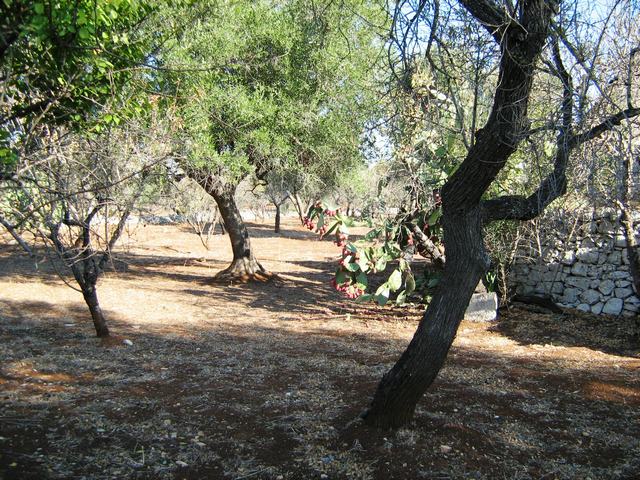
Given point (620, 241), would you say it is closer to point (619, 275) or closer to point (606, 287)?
point (619, 275)

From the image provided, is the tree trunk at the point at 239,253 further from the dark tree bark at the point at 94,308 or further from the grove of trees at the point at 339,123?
the dark tree bark at the point at 94,308

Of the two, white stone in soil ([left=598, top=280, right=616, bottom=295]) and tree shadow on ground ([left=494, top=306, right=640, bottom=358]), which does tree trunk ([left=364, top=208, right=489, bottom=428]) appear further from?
white stone in soil ([left=598, top=280, right=616, bottom=295])

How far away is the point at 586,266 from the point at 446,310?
6398mm

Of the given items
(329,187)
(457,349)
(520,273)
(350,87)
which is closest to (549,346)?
(457,349)

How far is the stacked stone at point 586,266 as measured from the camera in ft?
27.9

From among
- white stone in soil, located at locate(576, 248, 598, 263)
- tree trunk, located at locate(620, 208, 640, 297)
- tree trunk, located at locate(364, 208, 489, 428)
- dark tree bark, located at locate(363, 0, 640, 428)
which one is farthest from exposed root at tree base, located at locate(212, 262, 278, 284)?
tree trunk, located at locate(364, 208, 489, 428)

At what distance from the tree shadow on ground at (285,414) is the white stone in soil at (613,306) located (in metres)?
2.49

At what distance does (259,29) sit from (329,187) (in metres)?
4.81

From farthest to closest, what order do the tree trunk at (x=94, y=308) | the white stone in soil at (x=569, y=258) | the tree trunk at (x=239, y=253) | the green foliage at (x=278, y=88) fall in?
the tree trunk at (x=239, y=253) → the green foliage at (x=278, y=88) → the white stone in soil at (x=569, y=258) → the tree trunk at (x=94, y=308)

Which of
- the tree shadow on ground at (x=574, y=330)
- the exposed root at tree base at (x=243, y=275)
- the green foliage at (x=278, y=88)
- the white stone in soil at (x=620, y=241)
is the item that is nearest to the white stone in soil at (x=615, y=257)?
the white stone in soil at (x=620, y=241)

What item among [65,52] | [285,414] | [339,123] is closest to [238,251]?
[339,123]

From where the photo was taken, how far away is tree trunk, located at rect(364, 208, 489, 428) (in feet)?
12.2

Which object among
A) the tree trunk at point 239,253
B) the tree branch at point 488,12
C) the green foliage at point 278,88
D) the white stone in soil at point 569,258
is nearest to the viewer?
Result: the tree branch at point 488,12

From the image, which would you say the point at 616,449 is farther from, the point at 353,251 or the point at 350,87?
the point at 350,87
